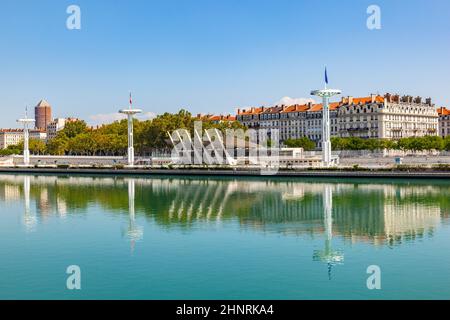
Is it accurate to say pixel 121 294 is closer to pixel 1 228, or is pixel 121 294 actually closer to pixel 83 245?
pixel 83 245

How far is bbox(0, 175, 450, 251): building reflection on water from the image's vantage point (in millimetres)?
27938

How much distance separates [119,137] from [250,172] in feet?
154

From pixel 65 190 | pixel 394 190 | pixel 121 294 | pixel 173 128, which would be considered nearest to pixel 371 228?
pixel 121 294

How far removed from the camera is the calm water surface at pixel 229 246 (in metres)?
17.7

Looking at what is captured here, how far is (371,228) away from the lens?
28.4 m

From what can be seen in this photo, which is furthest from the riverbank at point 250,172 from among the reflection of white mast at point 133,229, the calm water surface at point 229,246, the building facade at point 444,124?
the building facade at point 444,124

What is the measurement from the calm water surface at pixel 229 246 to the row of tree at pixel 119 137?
173 feet

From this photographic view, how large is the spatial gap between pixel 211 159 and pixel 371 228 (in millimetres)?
61447

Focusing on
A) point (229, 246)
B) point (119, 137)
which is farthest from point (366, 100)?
point (229, 246)

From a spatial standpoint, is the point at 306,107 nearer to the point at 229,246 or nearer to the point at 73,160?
the point at 73,160

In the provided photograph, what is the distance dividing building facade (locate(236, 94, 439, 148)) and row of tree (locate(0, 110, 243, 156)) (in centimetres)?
1936

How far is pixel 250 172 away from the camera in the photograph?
234ft

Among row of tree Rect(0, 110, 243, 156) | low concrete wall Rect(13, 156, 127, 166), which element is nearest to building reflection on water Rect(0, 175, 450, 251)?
row of tree Rect(0, 110, 243, 156)
